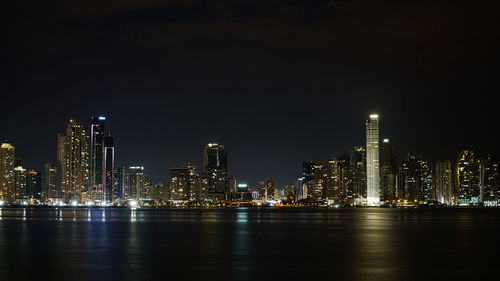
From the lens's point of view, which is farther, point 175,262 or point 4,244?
point 4,244

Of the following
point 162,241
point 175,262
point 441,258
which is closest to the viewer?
point 175,262

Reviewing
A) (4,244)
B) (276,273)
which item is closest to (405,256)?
(276,273)

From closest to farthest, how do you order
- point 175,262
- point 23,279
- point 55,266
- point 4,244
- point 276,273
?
1. point 23,279
2. point 276,273
3. point 55,266
4. point 175,262
5. point 4,244

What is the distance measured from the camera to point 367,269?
39.6 meters

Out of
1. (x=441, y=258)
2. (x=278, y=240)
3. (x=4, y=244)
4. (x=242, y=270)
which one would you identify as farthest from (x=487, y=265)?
(x=4, y=244)

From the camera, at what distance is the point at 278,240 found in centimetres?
6506

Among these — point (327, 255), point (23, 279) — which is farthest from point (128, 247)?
point (23, 279)

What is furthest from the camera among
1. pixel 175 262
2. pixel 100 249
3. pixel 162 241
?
pixel 162 241

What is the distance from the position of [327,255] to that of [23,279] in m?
22.9

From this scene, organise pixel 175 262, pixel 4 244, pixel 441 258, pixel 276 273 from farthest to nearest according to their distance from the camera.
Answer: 1. pixel 4 244
2. pixel 441 258
3. pixel 175 262
4. pixel 276 273

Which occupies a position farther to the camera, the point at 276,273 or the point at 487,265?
the point at 487,265

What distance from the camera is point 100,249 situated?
52.8 m

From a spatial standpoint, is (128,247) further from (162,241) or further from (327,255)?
(327,255)

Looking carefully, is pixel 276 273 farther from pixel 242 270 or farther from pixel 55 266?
pixel 55 266
